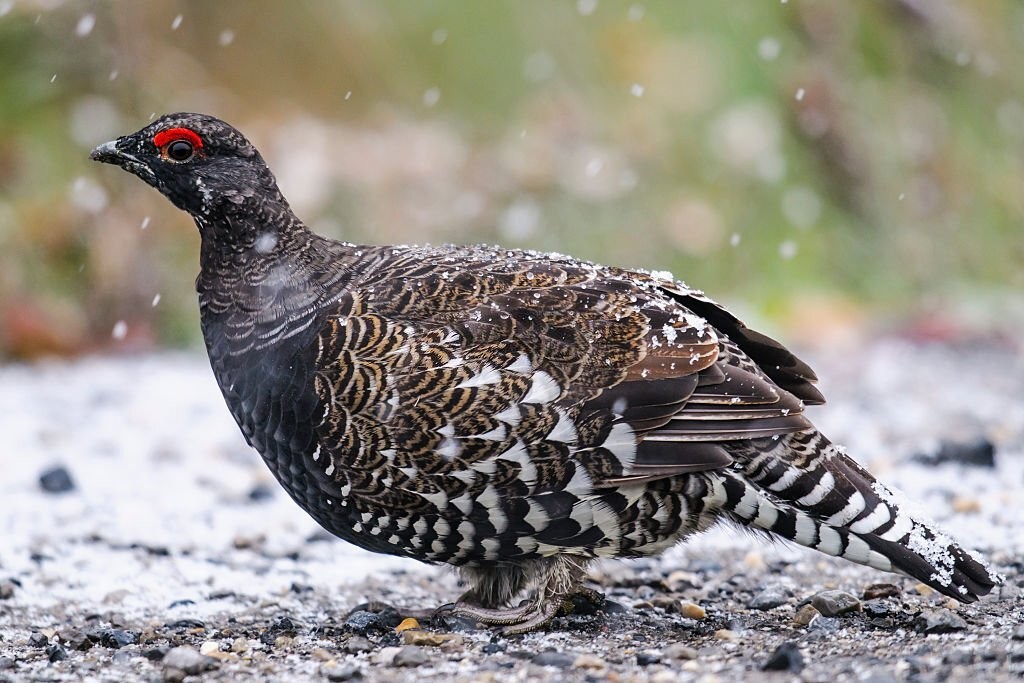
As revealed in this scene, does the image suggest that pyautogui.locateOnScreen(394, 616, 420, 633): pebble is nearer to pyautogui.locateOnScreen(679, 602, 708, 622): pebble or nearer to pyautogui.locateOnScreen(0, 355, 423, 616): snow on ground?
pyautogui.locateOnScreen(0, 355, 423, 616): snow on ground

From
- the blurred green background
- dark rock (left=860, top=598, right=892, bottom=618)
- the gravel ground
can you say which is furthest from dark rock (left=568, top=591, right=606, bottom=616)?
the blurred green background

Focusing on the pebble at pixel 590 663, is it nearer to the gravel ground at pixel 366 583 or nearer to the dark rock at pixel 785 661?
the gravel ground at pixel 366 583

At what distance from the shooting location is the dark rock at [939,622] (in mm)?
4230

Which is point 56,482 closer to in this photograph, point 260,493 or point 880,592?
point 260,493

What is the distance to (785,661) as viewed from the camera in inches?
149

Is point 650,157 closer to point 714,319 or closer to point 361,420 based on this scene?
point 714,319

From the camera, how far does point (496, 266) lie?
15.1 feet

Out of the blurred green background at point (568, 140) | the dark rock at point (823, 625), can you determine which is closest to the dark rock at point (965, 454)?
the dark rock at point (823, 625)

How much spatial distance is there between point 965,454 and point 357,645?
3856 mm

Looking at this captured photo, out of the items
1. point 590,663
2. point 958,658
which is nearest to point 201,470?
point 590,663

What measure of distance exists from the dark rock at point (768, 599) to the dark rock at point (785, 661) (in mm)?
970

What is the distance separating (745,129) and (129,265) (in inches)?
222

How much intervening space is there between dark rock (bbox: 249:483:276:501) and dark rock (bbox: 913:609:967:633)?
12.1ft

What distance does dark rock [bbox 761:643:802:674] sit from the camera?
378cm
